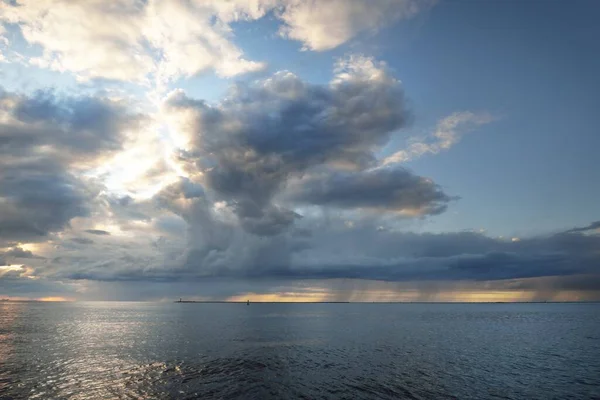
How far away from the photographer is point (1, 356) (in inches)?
2876

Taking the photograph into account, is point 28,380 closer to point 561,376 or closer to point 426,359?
point 426,359

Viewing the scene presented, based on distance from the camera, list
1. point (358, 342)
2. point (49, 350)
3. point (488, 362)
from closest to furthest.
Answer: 1. point (488, 362)
2. point (49, 350)
3. point (358, 342)

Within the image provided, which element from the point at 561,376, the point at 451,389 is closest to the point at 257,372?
the point at 451,389

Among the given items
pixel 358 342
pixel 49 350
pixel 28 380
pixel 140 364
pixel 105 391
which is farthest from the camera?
pixel 358 342

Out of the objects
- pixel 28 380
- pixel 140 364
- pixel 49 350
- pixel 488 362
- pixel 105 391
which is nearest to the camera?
pixel 105 391

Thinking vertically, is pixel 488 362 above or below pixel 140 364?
below

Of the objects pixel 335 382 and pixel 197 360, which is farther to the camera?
pixel 197 360

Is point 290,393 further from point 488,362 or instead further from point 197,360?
point 488,362

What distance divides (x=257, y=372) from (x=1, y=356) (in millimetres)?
55357

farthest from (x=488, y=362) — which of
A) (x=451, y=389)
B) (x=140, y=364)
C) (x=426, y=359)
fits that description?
(x=140, y=364)

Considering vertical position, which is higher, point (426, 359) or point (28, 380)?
point (28, 380)

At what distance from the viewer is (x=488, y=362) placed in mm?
71500

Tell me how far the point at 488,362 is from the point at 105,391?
223ft

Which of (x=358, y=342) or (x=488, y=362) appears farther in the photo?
(x=358, y=342)
